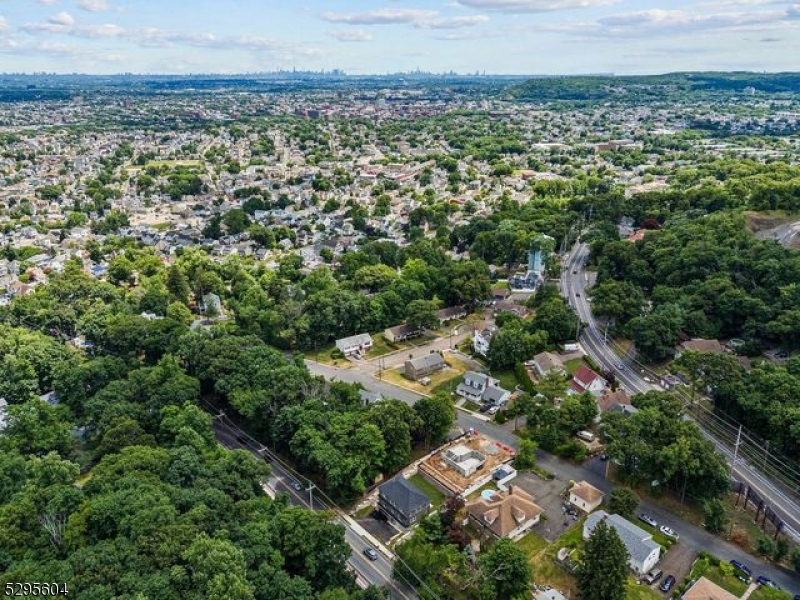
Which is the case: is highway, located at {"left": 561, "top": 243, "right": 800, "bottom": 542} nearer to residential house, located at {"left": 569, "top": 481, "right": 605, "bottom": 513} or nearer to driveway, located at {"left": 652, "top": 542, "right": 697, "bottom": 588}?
driveway, located at {"left": 652, "top": 542, "right": 697, "bottom": 588}

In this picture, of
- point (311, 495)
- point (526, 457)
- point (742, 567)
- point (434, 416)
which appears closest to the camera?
point (742, 567)

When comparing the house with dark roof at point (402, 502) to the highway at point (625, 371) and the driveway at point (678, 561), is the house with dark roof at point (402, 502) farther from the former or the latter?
the highway at point (625, 371)

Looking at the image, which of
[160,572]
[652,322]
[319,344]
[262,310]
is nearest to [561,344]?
[652,322]

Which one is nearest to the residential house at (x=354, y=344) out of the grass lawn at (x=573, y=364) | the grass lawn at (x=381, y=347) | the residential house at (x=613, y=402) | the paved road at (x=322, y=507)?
the grass lawn at (x=381, y=347)

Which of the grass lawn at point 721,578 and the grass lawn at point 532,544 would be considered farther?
the grass lawn at point 532,544

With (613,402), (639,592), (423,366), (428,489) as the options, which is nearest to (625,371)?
(613,402)

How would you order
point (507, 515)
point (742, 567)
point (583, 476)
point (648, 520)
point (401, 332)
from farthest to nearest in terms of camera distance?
point (401, 332) → point (583, 476) → point (648, 520) → point (507, 515) → point (742, 567)

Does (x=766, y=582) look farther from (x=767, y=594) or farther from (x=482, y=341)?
(x=482, y=341)
